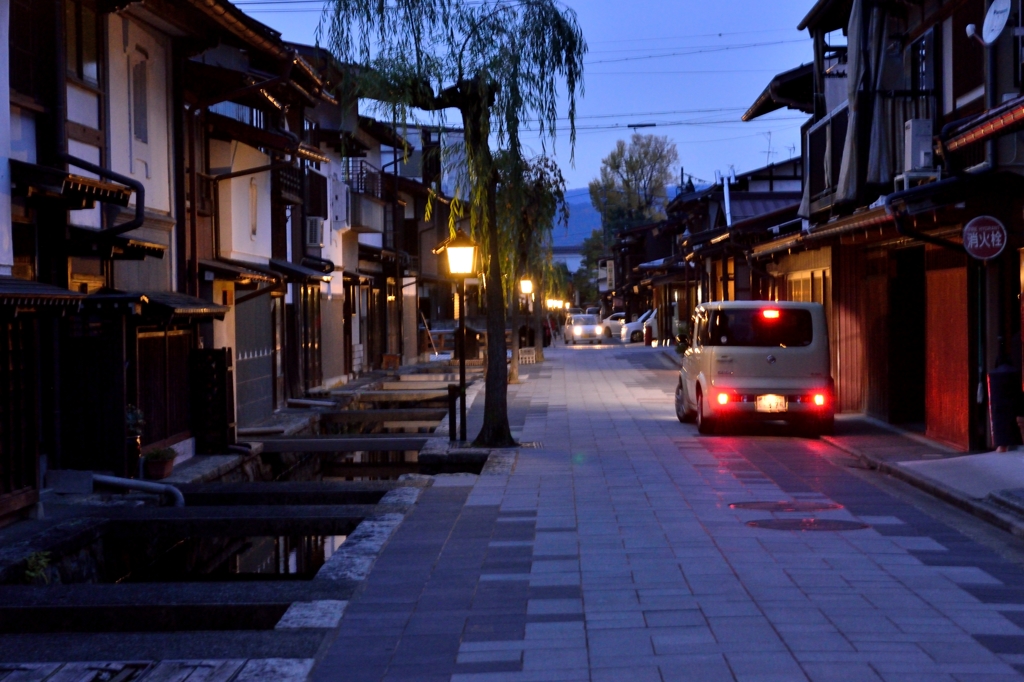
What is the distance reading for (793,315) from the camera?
17703 millimetres

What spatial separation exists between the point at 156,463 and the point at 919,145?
10.7 m

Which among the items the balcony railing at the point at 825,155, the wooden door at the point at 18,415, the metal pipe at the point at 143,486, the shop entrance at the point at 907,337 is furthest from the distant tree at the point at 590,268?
the wooden door at the point at 18,415

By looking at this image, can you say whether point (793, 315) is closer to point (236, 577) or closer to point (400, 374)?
point (236, 577)

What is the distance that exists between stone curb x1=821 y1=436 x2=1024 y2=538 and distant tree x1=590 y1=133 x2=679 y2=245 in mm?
67828

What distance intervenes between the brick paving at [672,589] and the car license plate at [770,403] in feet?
12.9

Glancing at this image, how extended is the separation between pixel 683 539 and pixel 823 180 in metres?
13.3

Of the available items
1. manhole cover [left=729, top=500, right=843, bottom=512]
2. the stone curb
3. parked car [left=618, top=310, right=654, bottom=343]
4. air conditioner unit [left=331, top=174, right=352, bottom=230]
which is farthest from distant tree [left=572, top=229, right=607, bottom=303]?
manhole cover [left=729, top=500, right=843, bottom=512]

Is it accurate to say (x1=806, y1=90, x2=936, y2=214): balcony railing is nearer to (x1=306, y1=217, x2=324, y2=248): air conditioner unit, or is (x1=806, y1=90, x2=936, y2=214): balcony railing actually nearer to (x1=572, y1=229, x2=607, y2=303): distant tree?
(x1=306, y1=217, x2=324, y2=248): air conditioner unit

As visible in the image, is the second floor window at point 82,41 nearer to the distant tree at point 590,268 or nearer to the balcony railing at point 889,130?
the balcony railing at point 889,130

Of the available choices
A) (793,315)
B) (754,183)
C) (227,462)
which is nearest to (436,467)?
(227,462)

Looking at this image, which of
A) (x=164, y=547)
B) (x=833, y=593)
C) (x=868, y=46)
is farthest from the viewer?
(x=868, y=46)

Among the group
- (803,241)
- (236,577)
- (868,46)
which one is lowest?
(236,577)

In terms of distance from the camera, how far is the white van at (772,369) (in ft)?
57.5

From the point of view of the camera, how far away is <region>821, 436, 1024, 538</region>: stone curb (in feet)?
32.2
